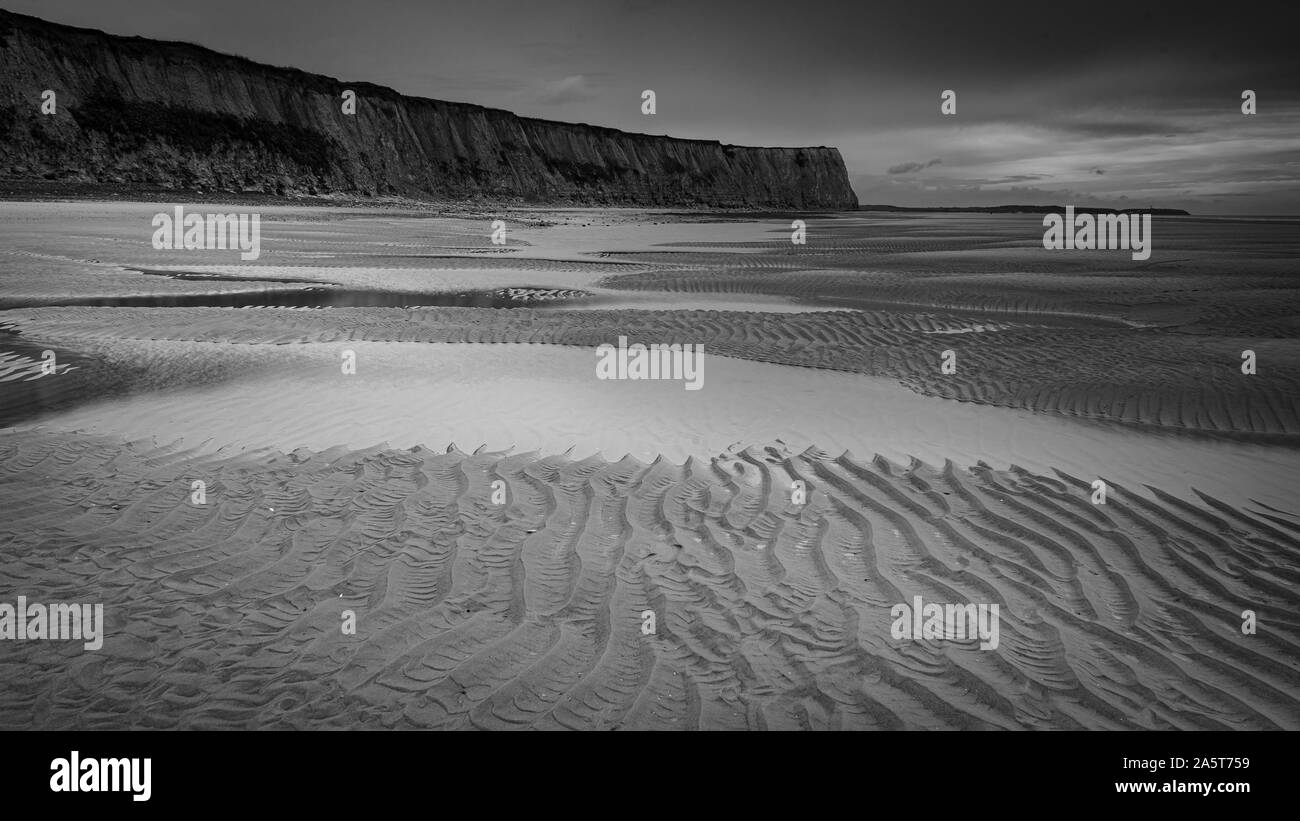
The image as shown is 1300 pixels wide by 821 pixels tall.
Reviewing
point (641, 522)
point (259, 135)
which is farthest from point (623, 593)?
point (259, 135)

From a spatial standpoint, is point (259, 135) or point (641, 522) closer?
point (641, 522)

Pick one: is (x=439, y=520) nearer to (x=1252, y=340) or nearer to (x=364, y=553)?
(x=364, y=553)

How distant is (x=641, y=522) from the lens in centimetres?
544

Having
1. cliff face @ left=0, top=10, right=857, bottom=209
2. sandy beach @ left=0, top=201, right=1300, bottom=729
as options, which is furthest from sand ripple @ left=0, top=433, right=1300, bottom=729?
cliff face @ left=0, top=10, right=857, bottom=209

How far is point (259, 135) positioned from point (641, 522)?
68.1m

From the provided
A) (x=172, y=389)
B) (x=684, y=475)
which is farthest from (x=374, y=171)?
(x=684, y=475)

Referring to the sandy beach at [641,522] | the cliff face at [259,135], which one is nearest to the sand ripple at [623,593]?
the sandy beach at [641,522]

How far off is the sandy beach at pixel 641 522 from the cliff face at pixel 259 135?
154ft

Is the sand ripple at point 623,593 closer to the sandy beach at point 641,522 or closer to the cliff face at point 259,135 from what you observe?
the sandy beach at point 641,522

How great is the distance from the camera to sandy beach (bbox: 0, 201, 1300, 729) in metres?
3.52

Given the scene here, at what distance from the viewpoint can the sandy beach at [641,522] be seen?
3523 mm

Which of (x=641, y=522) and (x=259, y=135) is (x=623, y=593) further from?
(x=259, y=135)

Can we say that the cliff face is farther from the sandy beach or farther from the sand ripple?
the sand ripple

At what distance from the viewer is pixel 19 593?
13.9 ft
